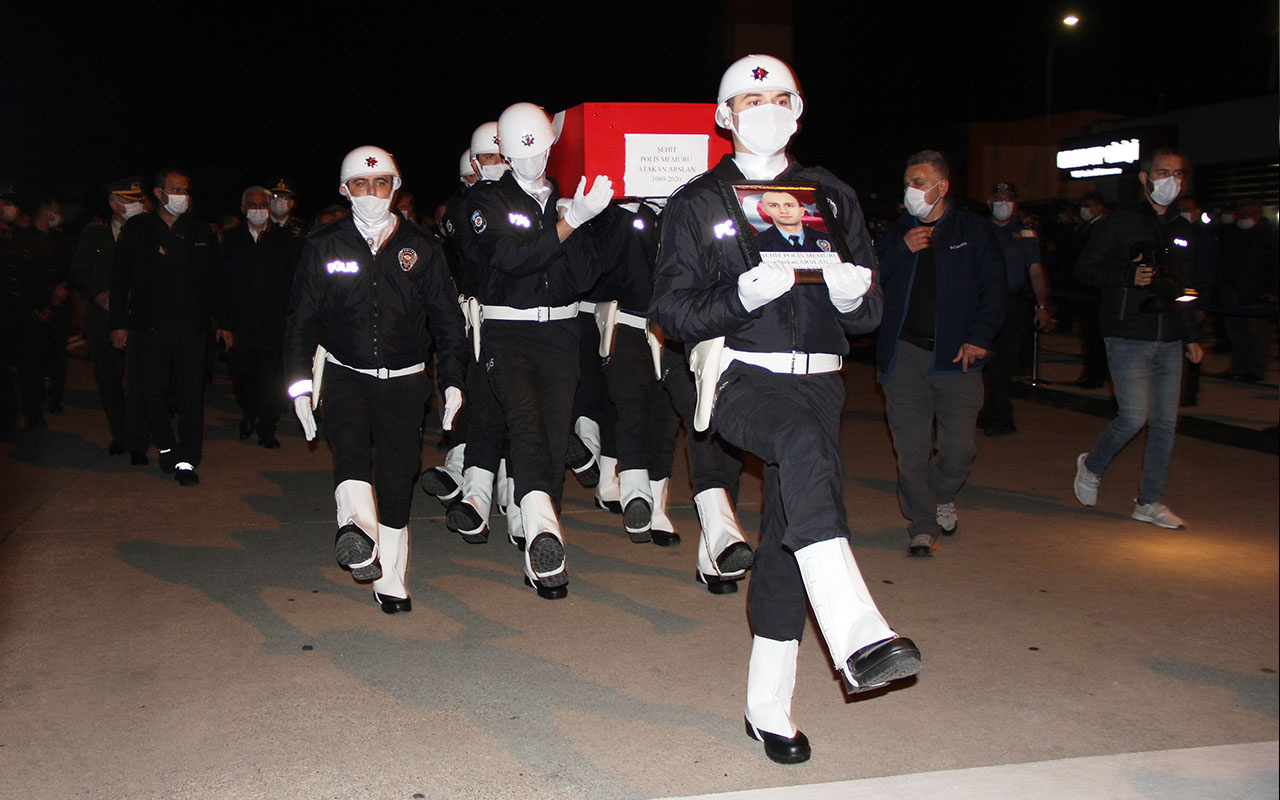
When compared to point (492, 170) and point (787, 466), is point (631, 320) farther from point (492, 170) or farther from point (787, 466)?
point (787, 466)

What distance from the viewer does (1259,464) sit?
8680 millimetres

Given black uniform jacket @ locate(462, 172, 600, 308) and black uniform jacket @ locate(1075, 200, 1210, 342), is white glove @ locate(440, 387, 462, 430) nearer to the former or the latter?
black uniform jacket @ locate(462, 172, 600, 308)

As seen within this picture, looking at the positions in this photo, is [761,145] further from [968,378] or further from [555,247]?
[968,378]

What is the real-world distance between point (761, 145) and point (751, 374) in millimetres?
807

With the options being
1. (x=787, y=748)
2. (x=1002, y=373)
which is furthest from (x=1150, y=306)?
(x=787, y=748)

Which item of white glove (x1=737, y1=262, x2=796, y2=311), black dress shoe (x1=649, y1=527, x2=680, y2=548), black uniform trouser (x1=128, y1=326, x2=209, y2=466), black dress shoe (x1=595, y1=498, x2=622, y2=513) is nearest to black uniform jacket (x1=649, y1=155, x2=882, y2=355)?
white glove (x1=737, y1=262, x2=796, y2=311)

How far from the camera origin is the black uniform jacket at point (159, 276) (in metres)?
8.71

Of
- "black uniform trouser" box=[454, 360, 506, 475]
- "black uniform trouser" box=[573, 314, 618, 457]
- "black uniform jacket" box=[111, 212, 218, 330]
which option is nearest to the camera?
"black uniform trouser" box=[454, 360, 506, 475]

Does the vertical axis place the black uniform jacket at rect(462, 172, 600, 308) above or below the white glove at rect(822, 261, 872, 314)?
above

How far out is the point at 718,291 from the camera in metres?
3.83

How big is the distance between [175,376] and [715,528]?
5018mm

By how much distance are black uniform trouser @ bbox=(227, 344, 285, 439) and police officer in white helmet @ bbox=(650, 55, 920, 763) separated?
6.92 metres

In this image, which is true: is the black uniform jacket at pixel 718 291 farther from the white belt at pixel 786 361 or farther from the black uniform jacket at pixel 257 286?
the black uniform jacket at pixel 257 286

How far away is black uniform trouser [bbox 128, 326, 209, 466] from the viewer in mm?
8766
